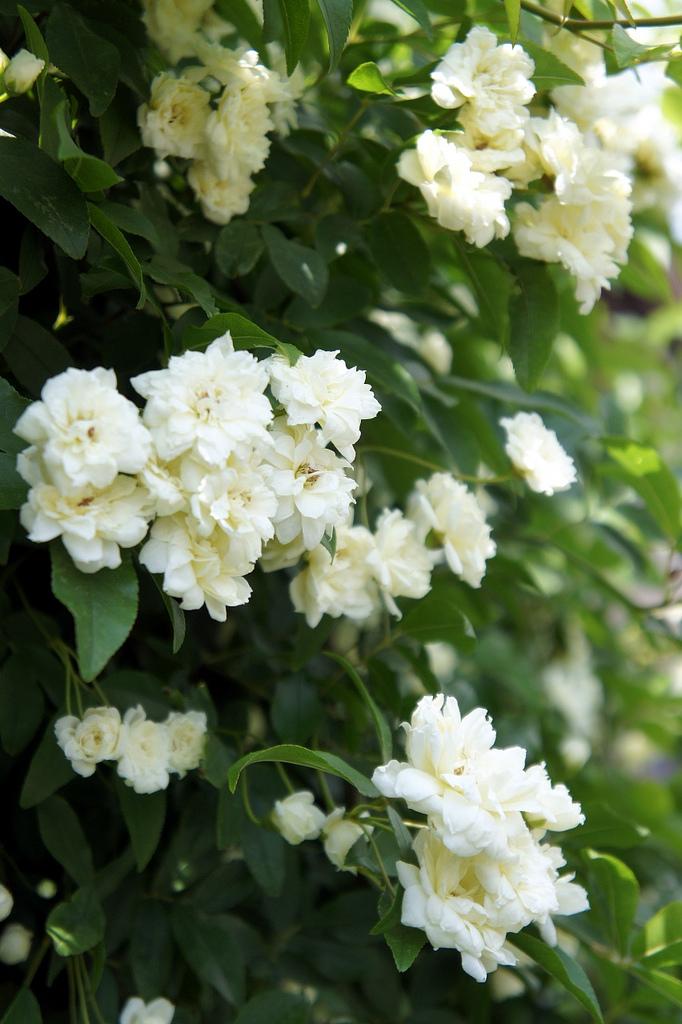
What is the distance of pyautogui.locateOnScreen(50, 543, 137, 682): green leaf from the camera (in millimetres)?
481

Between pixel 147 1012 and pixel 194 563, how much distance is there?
0.33m

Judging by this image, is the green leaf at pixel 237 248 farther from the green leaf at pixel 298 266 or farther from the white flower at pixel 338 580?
the white flower at pixel 338 580

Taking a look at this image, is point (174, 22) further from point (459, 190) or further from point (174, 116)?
point (459, 190)

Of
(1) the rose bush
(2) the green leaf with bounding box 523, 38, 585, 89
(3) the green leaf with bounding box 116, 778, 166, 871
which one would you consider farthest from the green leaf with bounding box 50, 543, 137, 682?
(2) the green leaf with bounding box 523, 38, 585, 89

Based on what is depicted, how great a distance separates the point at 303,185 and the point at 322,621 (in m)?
0.34

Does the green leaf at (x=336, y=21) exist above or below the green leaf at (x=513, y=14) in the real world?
below

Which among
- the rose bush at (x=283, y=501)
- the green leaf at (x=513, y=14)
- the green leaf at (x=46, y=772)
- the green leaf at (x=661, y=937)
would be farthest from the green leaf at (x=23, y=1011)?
the green leaf at (x=513, y=14)

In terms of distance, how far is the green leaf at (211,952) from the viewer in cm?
72

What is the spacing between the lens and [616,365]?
59.0 inches

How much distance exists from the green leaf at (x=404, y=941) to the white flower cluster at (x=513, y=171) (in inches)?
17.1

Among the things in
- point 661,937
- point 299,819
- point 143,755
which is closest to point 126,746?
point 143,755

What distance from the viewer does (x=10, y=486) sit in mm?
512

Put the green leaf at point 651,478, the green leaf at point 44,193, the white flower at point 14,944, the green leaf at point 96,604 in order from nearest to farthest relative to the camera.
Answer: the green leaf at point 96,604 < the green leaf at point 44,193 < the white flower at point 14,944 < the green leaf at point 651,478

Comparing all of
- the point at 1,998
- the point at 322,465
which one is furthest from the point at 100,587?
the point at 1,998
